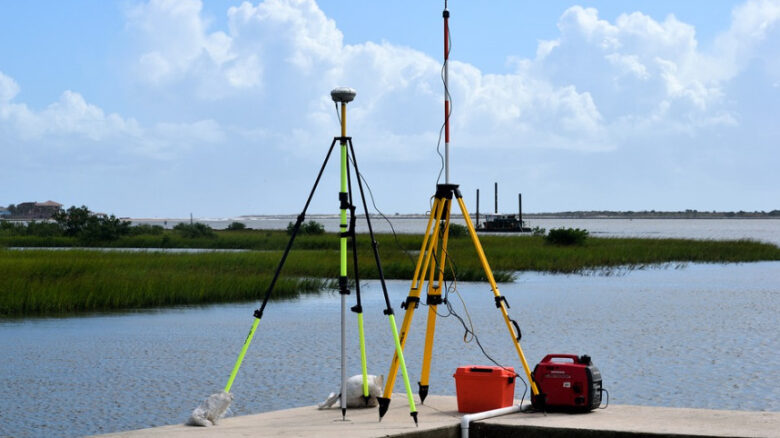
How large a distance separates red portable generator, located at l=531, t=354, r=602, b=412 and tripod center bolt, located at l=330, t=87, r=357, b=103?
99.7 inches

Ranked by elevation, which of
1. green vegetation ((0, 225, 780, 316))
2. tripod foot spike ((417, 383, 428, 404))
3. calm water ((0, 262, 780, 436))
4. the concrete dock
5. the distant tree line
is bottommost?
calm water ((0, 262, 780, 436))

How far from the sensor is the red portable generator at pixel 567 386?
307 inches

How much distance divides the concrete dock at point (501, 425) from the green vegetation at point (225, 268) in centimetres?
1233

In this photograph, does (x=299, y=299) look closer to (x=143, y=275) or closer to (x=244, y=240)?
(x=143, y=275)

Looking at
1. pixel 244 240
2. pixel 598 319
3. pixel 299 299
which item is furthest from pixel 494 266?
pixel 244 240

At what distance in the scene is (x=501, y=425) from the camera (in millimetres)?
7344

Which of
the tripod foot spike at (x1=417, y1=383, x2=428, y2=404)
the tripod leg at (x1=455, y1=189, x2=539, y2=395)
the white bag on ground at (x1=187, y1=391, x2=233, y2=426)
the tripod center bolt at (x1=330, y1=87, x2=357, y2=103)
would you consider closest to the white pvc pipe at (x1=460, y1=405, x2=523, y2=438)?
the tripod leg at (x1=455, y1=189, x2=539, y2=395)

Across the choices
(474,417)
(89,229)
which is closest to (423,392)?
(474,417)

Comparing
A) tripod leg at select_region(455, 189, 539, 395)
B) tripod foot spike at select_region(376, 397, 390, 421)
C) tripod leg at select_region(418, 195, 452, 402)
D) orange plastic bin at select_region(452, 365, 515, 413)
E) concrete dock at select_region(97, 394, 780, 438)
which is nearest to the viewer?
concrete dock at select_region(97, 394, 780, 438)

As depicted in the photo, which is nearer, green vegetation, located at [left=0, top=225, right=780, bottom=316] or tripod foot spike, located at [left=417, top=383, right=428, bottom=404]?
tripod foot spike, located at [left=417, top=383, right=428, bottom=404]

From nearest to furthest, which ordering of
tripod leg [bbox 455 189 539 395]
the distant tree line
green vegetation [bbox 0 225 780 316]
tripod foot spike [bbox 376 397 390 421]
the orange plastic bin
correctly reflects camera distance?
tripod foot spike [bbox 376 397 390 421] → tripod leg [bbox 455 189 539 395] → the orange plastic bin → green vegetation [bbox 0 225 780 316] → the distant tree line

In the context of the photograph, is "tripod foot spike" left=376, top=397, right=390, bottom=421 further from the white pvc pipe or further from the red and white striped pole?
the red and white striped pole

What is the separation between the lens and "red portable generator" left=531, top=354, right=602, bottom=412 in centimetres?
780

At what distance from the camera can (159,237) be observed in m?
60.6
